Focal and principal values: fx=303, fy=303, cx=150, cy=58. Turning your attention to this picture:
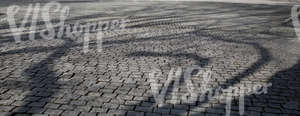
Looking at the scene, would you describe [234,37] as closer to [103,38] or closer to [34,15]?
[103,38]

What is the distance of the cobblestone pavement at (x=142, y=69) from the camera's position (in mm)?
5016

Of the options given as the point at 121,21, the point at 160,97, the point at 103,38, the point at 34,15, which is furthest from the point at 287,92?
the point at 34,15

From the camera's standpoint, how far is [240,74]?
673 cm

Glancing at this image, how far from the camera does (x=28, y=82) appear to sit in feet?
19.7

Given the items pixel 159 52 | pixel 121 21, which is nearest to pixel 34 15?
pixel 121 21

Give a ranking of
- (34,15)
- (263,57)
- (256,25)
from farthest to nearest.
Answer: (34,15) → (256,25) → (263,57)

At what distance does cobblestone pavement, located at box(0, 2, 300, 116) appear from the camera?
5.02m

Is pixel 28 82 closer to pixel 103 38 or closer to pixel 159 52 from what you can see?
pixel 159 52

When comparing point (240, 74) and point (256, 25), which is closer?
point (240, 74)

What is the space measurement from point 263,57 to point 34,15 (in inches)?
450

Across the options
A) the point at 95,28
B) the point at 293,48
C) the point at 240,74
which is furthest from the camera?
the point at 95,28

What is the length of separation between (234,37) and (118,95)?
6490 mm

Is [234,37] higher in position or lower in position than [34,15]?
lower

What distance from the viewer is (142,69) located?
700 cm
